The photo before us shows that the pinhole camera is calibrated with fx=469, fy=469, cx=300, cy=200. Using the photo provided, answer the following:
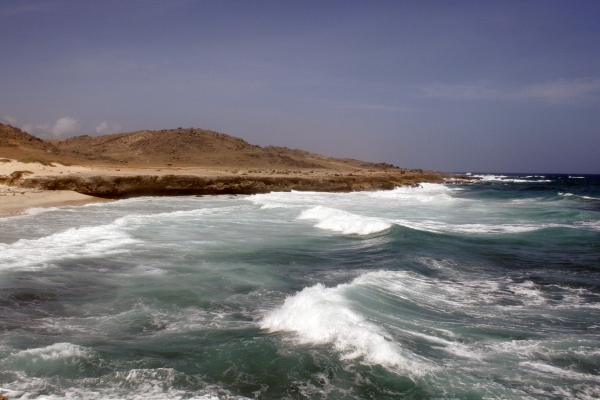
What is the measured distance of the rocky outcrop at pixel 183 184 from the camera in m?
25.3

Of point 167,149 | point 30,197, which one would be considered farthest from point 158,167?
point 30,197

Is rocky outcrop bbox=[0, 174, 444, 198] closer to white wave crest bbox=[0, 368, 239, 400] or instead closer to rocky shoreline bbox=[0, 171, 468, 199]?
rocky shoreline bbox=[0, 171, 468, 199]

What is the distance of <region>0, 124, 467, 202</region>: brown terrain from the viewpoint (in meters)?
26.5

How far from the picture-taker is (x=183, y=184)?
3014 cm

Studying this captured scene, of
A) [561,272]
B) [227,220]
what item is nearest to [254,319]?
[561,272]

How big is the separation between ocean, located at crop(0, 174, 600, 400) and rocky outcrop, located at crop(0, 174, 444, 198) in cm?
1105

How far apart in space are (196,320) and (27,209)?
14828 mm

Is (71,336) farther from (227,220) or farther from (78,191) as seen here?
(78,191)

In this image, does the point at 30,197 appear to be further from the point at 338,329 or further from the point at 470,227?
the point at 338,329

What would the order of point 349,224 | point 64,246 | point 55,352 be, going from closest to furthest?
point 55,352, point 64,246, point 349,224

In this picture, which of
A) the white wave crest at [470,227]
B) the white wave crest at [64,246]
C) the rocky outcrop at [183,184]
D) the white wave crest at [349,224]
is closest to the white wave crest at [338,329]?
the white wave crest at [64,246]

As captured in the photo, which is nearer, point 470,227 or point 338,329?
point 338,329

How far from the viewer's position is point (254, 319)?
7.06m

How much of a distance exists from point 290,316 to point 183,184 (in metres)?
24.5
